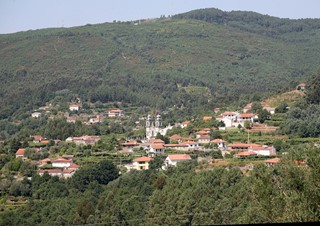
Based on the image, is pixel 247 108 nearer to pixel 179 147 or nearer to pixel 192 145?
→ pixel 179 147

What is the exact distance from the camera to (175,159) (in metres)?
28.3

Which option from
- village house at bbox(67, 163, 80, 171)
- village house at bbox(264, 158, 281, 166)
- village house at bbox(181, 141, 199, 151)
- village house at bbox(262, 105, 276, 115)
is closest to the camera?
village house at bbox(264, 158, 281, 166)

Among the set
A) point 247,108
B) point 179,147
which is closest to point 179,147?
point 179,147

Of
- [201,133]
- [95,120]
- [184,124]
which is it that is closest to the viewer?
[201,133]

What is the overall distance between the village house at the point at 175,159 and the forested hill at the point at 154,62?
14.1 metres

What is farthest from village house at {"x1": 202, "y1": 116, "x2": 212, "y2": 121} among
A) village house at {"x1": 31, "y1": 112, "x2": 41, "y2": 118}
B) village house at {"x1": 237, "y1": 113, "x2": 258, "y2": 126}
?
village house at {"x1": 31, "y1": 112, "x2": 41, "y2": 118}

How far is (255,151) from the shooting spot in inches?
1070

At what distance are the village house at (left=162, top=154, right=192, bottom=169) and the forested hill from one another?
1405 cm

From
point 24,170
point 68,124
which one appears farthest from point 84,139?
point 24,170

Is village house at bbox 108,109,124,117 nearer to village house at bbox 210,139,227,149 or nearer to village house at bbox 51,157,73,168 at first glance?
village house at bbox 51,157,73,168

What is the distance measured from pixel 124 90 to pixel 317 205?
147 ft

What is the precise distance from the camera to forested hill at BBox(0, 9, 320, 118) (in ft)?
179

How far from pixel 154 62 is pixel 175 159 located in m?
41.4

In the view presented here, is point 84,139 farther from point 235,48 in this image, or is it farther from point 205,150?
point 235,48
